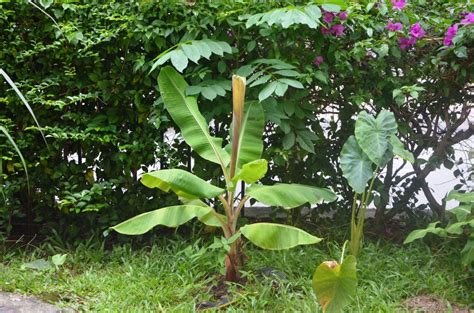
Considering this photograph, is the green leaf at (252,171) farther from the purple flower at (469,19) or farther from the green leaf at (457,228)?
the purple flower at (469,19)

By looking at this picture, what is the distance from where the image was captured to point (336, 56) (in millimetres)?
4605

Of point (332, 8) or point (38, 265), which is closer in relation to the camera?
point (332, 8)

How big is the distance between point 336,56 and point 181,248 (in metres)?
1.77

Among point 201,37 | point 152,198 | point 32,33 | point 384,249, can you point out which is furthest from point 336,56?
point 32,33

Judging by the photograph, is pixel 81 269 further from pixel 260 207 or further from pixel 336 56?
pixel 336 56

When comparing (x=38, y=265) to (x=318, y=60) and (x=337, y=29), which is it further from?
(x=337, y=29)

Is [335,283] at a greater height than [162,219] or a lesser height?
lesser

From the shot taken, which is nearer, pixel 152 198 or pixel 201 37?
pixel 201 37

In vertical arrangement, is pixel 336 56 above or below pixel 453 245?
above

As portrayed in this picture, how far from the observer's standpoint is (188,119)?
168 inches

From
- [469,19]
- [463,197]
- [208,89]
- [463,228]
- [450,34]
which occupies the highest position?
[469,19]

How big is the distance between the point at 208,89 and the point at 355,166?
1.12 m

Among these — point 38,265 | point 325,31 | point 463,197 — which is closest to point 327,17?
point 325,31

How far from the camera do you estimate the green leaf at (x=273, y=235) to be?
151 inches
